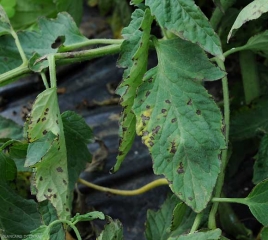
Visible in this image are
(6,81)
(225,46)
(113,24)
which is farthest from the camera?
(113,24)

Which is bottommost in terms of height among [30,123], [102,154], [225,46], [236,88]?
[102,154]

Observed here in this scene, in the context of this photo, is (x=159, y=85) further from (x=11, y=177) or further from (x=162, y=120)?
(x=11, y=177)

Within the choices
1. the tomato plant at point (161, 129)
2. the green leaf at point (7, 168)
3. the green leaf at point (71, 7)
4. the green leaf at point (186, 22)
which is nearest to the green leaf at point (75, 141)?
the tomato plant at point (161, 129)

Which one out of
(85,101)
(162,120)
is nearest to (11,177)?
(162,120)

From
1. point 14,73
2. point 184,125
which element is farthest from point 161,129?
point 14,73

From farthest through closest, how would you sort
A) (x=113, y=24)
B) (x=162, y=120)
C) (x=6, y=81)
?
(x=113, y=24) < (x=6, y=81) < (x=162, y=120)

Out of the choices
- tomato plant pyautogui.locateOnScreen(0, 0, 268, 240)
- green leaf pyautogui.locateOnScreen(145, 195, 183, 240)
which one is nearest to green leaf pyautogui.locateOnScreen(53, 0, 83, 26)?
tomato plant pyautogui.locateOnScreen(0, 0, 268, 240)

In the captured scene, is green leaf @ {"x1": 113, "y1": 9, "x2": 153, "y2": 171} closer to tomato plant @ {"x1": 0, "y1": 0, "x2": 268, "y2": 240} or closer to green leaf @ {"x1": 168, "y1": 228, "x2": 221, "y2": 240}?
tomato plant @ {"x1": 0, "y1": 0, "x2": 268, "y2": 240}
